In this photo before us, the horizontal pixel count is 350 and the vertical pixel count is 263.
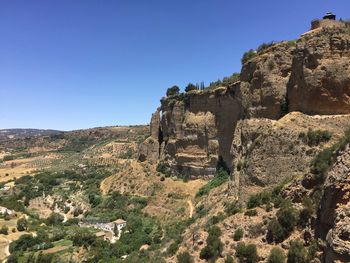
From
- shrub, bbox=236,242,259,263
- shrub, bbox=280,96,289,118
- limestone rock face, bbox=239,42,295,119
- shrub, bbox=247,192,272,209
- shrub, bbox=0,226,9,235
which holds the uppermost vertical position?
limestone rock face, bbox=239,42,295,119

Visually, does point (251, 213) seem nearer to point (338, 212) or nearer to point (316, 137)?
point (316, 137)

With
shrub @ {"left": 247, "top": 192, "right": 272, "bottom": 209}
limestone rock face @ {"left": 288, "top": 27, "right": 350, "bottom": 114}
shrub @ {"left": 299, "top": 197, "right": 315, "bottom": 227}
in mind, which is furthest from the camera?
limestone rock face @ {"left": 288, "top": 27, "right": 350, "bottom": 114}

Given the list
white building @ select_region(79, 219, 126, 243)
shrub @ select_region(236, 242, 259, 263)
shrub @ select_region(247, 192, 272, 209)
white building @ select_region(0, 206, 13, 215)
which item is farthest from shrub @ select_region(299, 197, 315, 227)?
white building @ select_region(0, 206, 13, 215)

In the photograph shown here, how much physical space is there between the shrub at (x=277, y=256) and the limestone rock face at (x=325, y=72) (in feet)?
33.3

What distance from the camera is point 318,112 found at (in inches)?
962

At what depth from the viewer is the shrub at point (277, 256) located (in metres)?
17.7

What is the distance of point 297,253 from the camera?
17.1m

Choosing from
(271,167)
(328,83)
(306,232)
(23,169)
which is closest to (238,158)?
(271,167)

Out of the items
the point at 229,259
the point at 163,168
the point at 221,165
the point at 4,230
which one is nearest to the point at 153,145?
the point at 163,168

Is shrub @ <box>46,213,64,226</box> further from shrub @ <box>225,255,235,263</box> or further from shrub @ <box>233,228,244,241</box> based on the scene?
shrub @ <box>225,255,235,263</box>

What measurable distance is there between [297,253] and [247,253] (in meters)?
2.80

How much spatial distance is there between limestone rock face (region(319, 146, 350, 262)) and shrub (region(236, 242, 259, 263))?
459cm

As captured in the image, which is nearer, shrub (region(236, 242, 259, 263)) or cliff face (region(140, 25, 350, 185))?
shrub (region(236, 242, 259, 263))

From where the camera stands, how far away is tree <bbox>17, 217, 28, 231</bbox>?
2080 inches
